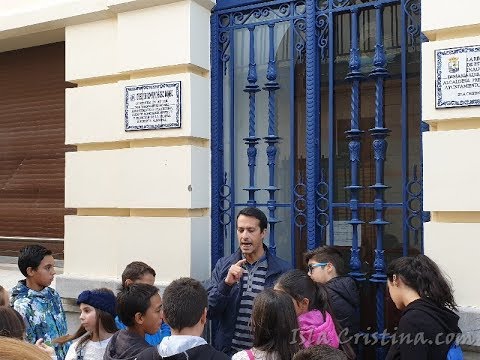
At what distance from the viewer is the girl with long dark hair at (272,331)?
254 centimetres

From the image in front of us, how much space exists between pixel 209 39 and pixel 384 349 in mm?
2706

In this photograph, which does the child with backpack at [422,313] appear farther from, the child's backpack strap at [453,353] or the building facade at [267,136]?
the building facade at [267,136]

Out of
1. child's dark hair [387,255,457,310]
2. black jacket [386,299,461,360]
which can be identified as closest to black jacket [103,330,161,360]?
black jacket [386,299,461,360]

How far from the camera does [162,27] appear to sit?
15.6 feet

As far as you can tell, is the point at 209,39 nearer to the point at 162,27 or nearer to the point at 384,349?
the point at 162,27

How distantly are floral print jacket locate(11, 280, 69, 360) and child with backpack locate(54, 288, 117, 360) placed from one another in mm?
576

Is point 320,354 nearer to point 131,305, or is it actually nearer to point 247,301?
point 131,305

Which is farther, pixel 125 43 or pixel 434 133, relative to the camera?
pixel 125 43

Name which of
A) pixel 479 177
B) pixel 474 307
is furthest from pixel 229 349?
pixel 479 177

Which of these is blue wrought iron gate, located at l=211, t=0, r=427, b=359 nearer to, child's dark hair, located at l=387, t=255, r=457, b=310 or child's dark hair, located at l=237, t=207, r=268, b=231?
child's dark hair, located at l=237, t=207, r=268, b=231

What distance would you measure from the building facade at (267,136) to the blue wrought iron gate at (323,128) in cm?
1

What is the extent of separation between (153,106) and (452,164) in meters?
2.32

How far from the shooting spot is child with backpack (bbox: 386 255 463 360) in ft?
8.91

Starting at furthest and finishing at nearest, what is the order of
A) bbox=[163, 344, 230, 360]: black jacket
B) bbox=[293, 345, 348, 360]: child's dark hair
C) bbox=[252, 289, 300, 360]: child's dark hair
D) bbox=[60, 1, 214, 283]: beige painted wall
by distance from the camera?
bbox=[60, 1, 214, 283]: beige painted wall
bbox=[252, 289, 300, 360]: child's dark hair
bbox=[163, 344, 230, 360]: black jacket
bbox=[293, 345, 348, 360]: child's dark hair
